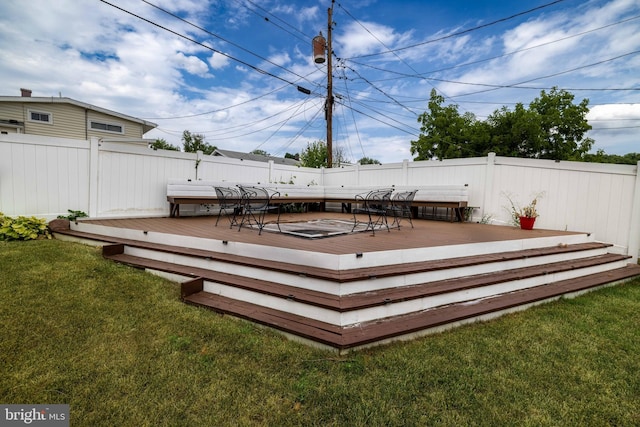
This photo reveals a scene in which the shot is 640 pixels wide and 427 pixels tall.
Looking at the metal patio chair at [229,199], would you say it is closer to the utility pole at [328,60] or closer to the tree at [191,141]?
the utility pole at [328,60]

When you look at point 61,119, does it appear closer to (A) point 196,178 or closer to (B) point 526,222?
(A) point 196,178

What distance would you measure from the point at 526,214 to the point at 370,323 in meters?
5.09

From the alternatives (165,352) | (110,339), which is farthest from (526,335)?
(110,339)

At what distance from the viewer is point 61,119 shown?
12344 millimetres

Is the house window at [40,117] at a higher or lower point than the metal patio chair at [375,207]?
higher

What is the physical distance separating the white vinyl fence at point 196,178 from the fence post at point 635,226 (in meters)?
0.01

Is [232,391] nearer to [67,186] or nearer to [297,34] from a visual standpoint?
[67,186]

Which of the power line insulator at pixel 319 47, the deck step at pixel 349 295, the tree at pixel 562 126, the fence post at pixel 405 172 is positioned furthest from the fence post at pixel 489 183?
the tree at pixel 562 126

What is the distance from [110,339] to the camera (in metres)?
2.36

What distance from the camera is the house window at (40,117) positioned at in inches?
461

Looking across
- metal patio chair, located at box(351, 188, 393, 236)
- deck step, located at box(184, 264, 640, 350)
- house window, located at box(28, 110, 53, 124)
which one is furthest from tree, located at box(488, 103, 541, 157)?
house window, located at box(28, 110, 53, 124)

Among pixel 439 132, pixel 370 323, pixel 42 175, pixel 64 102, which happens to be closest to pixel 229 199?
pixel 42 175

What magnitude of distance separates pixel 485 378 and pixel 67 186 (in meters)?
7.20

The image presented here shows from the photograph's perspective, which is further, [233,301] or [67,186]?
[67,186]
